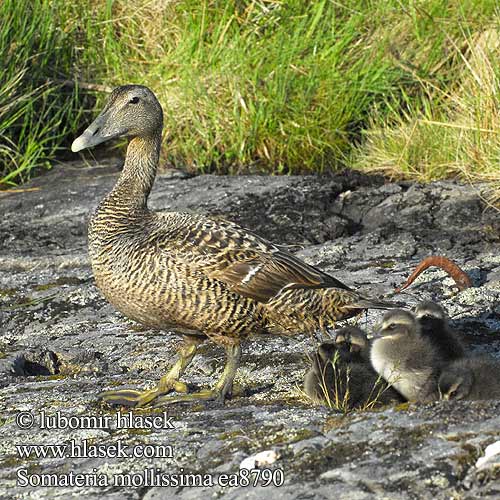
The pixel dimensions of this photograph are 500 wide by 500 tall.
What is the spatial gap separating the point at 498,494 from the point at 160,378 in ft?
8.49

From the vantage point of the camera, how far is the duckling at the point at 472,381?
4.93 metres

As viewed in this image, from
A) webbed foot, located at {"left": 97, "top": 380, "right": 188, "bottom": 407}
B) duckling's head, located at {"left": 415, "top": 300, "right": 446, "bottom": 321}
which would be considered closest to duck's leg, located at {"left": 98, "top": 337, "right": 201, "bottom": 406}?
webbed foot, located at {"left": 97, "top": 380, "right": 188, "bottom": 407}

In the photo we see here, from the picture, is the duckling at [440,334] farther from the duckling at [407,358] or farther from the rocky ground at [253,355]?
the rocky ground at [253,355]

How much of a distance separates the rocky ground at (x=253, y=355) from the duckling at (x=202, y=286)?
0.83 ft

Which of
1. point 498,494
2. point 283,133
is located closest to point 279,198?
point 283,133

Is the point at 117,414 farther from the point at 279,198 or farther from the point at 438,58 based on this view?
the point at 438,58

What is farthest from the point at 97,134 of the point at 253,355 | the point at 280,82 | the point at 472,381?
the point at 280,82

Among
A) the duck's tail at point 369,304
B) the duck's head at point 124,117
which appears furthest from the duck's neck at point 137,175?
the duck's tail at point 369,304

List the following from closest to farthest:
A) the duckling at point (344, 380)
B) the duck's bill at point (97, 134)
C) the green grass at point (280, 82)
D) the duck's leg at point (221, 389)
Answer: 1. the duckling at point (344, 380)
2. the duck's leg at point (221, 389)
3. the duck's bill at point (97, 134)
4. the green grass at point (280, 82)

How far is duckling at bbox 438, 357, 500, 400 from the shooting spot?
16.2ft

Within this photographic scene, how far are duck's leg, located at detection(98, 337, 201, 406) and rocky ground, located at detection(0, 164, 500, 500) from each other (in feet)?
0.39

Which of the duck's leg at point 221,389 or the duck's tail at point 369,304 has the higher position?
the duck's tail at point 369,304

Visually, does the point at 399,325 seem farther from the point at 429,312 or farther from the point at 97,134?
the point at 97,134

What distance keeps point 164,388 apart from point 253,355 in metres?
0.63
